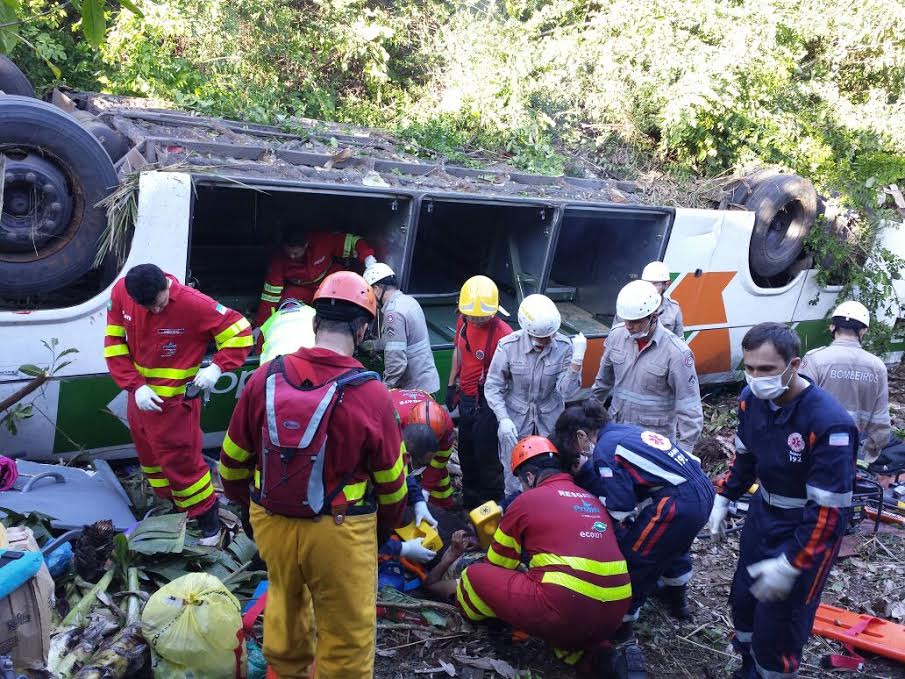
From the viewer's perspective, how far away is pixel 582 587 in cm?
320

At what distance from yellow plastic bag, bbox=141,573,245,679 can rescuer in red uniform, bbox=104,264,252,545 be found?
3.84 feet

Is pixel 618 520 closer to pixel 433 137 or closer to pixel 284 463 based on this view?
pixel 284 463

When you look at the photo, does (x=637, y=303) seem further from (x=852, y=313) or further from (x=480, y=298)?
(x=852, y=313)

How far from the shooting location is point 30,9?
307 inches

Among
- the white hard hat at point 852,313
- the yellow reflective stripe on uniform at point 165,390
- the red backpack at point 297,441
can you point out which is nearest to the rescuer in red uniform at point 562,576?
the red backpack at point 297,441

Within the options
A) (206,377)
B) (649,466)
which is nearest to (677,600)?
(649,466)

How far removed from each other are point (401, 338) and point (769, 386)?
252cm

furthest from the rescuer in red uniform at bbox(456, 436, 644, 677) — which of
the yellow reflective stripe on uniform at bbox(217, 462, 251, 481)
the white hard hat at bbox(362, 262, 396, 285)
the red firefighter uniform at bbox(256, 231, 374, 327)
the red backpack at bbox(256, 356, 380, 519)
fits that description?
the red firefighter uniform at bbox(256, 231, 374, 327)

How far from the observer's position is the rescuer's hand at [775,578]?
9.50 ft

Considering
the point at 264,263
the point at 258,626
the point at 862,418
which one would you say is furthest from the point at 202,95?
the point at 862,418

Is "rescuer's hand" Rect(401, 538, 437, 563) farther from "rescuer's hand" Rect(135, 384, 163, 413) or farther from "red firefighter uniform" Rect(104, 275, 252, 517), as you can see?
"rescuer's hand" Rect(135, 384, 163, 413)

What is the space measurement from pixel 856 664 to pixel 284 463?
3079 millimetres

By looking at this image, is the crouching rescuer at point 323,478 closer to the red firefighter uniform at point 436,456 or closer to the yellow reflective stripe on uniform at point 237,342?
the red firefighter uniform at point 436,456

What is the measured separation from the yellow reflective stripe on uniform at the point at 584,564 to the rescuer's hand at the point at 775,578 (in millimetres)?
574
